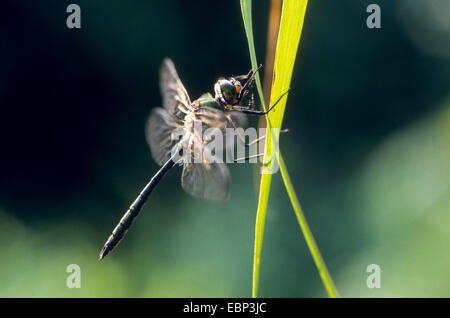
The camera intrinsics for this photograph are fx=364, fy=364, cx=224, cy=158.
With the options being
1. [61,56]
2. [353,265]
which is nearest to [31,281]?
[61,56]

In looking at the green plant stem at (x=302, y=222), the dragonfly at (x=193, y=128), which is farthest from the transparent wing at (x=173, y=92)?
the green plant stem at (x=302, y=222)

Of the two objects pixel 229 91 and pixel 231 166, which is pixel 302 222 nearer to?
pixel 229 91

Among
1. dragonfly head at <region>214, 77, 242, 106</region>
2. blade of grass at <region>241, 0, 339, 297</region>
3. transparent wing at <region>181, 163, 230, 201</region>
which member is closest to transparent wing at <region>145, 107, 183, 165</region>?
transparent wing at <region>181, 163, 230, 201</region>

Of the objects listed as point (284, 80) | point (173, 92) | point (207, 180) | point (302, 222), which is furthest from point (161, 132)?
point (302, 222)

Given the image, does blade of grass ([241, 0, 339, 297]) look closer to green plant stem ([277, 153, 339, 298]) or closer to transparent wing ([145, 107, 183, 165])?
green plant stem ([277, 153, 339, 298])

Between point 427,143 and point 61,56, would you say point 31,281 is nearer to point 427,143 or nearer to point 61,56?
point 61,56

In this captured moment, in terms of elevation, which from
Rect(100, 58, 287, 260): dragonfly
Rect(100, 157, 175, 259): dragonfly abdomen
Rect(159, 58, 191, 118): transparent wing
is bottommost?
Rect(100, 157, 175, 259): dragonfly abdomen

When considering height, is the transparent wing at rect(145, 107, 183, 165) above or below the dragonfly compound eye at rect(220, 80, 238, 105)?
below

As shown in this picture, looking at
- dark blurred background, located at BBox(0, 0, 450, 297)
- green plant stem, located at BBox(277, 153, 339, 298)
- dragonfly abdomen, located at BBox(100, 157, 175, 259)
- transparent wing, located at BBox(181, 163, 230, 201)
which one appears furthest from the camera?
dark blurred background, located at BBox(0, 0, 450, 297)
